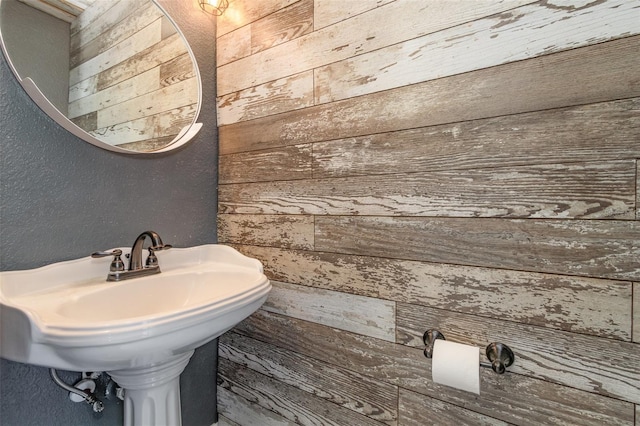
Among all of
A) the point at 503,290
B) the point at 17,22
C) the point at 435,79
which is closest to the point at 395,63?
the point at 435,79

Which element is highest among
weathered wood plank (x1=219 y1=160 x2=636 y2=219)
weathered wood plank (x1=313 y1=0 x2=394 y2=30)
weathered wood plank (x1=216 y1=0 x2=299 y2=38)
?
weathered wood plank (x1=216 y1=0 x2=299 y2=38)

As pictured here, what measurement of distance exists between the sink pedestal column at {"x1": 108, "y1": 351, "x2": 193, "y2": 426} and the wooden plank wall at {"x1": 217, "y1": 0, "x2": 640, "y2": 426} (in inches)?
14.9

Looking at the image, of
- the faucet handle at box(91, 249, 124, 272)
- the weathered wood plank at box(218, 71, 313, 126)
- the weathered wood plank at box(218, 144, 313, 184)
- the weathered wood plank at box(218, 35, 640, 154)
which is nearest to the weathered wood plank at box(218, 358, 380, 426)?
the faucet handle at box(91, 249, 124, 272)

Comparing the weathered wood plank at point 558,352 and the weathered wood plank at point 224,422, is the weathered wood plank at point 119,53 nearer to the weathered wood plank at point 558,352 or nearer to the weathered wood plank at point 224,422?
the weathered wood plank at point 558,352

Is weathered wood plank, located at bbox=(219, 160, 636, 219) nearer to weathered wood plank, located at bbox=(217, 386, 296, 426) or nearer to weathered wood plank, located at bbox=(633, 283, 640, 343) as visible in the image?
weathered wood plank, located at bbox=(633, 283, 640, 343)

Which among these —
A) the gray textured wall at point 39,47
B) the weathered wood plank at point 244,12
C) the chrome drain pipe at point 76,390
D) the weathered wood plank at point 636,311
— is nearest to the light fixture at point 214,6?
the weathered wood plank at point 244,12

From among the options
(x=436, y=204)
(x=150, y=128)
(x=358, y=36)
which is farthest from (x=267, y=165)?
(x=436, y=204)

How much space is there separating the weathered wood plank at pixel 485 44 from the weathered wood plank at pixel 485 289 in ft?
1.72

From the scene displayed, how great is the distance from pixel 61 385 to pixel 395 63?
132 cm

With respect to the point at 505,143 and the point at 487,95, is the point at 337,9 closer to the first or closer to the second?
the point at 487,95

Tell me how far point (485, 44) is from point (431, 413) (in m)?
0.99

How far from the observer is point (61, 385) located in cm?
92

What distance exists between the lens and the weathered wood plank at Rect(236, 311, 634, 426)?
73 centimetres

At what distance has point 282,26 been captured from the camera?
119 cm
